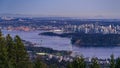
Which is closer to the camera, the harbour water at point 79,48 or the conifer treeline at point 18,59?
the conifer treeline at point 18,59

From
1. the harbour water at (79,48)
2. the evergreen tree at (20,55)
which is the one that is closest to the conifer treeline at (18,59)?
the evergreen tree at (20,55)

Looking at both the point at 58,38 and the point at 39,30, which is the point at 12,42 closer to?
the point at 58,38

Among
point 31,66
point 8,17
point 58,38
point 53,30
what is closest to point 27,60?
point 31,66

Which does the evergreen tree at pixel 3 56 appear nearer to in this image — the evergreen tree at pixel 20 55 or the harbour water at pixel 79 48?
the evergreen tree at pixel 20 55

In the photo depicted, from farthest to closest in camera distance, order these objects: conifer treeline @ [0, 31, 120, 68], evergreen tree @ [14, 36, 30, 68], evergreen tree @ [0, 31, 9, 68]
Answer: evergreen tree @ [14, 36, 30, 68]
conifer treeline @ [0, 31, 120, 68]
evergreen tree @ [0, 31, 9, 68]

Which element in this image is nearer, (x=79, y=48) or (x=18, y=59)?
(x=18, y=59)

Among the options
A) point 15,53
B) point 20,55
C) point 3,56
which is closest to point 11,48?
point 15,53

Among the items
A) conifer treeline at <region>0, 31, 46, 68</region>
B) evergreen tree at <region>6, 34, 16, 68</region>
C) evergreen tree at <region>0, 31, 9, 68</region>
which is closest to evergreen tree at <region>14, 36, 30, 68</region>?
conifer treeline at <region>0, 31, 46, 68</region>

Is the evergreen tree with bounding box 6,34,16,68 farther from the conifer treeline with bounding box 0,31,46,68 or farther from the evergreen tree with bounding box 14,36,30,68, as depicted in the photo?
the evergreen tree with bounding box 14,36,30,68

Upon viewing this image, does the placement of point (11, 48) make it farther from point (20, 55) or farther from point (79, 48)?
point (79, 48)

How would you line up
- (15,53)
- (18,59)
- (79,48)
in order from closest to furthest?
(15,53) < (18,59) < (79,48)

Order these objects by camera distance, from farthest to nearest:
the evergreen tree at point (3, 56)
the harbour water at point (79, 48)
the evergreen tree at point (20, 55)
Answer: the harbour water at point (79, 48) → the evergreen tree at point (20, 55) → the evergreen tree at point (3, 56)

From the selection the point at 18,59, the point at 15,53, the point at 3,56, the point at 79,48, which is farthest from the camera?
the point at 79,48
